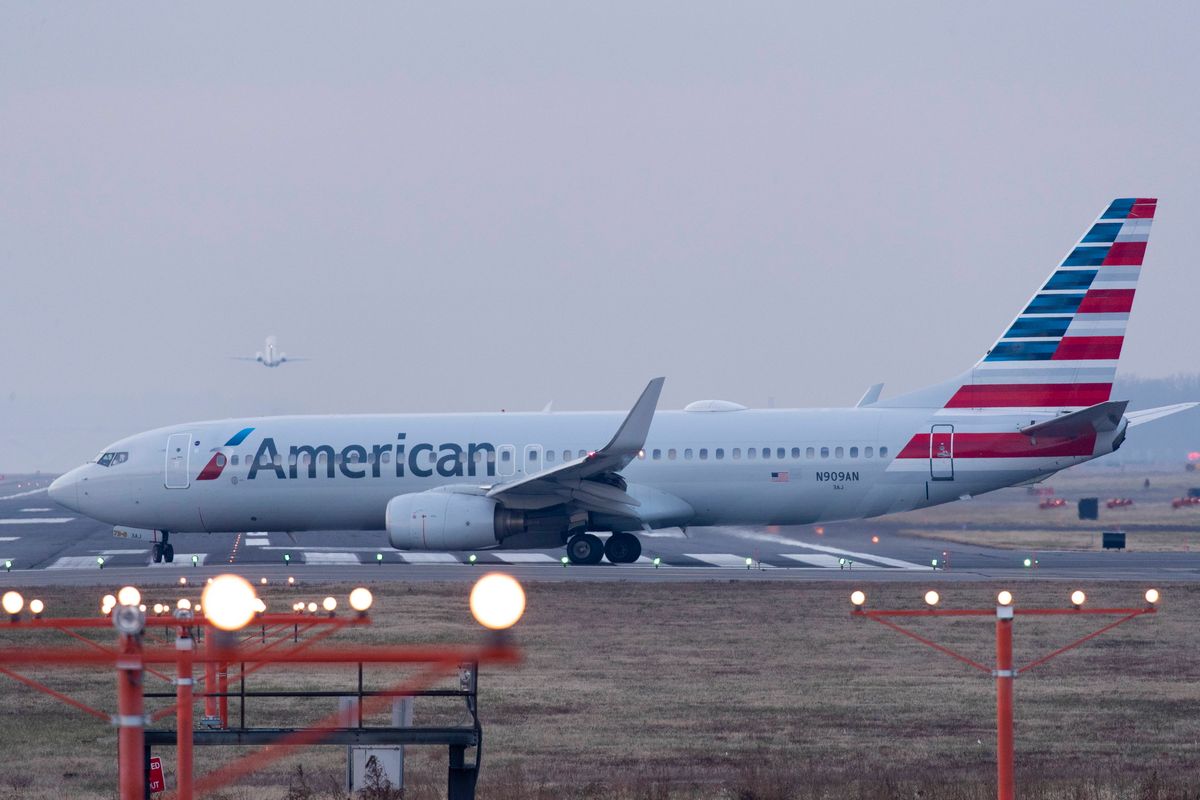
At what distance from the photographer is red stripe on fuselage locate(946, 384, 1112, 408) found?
34.1 meters

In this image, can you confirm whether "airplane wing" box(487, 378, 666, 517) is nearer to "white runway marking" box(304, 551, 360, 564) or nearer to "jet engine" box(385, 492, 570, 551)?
"jet engine" box(385, 492, 570, 551)

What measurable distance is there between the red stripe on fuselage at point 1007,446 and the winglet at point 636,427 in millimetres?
6012

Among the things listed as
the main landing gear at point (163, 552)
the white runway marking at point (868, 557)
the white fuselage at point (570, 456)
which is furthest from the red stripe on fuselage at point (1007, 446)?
the main landing gear at point (163, 552)

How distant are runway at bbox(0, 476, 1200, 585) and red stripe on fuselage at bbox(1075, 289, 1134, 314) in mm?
5516

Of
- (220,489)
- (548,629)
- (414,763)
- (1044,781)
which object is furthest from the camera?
(220,489)

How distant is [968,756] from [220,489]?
2448 centimetres

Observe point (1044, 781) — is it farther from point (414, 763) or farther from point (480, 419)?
point (480, 419)

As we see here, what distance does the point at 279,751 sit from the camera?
534 inches

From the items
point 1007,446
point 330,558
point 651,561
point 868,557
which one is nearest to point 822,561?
point 868,557

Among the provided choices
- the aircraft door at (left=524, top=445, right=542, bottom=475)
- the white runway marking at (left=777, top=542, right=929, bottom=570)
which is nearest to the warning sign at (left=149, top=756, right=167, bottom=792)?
the aircraft door at (left=524, top=445, right=542, bottom=475)

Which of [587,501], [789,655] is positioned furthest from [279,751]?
[587,501]

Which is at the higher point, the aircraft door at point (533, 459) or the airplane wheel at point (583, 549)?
the aircraft door at point (533, 459)

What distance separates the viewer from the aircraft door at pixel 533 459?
34.9 m

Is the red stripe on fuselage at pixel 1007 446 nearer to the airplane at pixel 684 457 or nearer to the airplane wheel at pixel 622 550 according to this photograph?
the airplane at pixel 684 457
